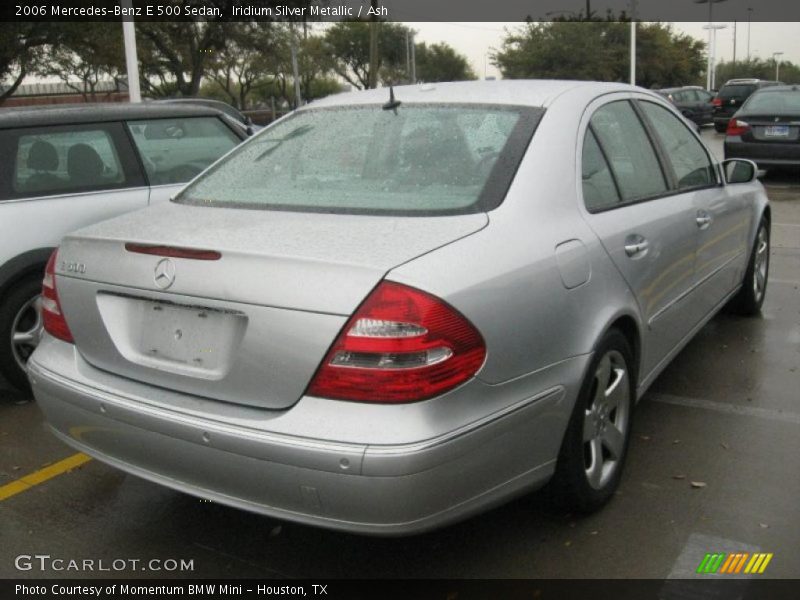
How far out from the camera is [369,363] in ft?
7.93

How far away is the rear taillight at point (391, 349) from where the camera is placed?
95.0 inches

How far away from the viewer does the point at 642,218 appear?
11.8 ft

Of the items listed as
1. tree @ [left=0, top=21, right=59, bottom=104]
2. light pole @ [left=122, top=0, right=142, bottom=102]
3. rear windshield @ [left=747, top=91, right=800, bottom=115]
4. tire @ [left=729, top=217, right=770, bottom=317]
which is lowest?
tire @ [left=729, top=217, right=770, bottom=317]

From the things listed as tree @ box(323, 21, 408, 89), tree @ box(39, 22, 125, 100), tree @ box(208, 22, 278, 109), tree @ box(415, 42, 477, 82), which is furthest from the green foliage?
tree @ box(39, 22, 125, 100)

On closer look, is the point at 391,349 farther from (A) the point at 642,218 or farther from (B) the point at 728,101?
(B) the point at 728,101

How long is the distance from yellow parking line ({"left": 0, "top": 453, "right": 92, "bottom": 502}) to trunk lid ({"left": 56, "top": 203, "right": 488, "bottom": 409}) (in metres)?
1.03

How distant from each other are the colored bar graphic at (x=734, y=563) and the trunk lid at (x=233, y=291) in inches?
55.3

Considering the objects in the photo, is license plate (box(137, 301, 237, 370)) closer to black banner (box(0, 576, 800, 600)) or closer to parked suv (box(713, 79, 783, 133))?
black banner (box(0, 576, 800, 600))

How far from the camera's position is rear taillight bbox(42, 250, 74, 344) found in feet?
10.1

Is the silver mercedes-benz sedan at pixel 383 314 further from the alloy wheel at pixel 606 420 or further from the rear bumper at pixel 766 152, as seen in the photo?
the rear bumper at pixel 766 152

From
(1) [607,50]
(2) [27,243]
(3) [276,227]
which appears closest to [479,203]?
(3) [276,227]

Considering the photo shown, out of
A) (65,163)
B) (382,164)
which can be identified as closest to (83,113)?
(65,163)

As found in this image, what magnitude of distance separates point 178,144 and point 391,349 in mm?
3603

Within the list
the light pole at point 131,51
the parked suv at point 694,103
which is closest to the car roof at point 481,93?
the light pole at point 131,51
